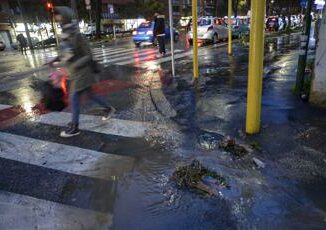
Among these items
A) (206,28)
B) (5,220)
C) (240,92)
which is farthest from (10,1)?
(5,220)

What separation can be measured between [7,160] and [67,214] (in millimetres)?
1683

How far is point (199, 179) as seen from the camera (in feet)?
12.8

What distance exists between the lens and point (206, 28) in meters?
22.2

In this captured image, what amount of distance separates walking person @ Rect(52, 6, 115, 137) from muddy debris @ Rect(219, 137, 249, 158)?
7.28 feet

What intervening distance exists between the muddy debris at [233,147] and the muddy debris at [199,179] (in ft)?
2.09

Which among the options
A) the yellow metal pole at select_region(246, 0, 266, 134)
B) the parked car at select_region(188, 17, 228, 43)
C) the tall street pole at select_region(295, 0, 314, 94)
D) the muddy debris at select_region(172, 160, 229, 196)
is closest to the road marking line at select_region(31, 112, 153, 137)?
the muddy debris at select_region(172, 160, 229, 196)

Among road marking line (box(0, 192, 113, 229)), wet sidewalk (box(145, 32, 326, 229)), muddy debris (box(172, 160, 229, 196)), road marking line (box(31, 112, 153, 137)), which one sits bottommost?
wet sidewalk (box(145, 32, 326, 229))

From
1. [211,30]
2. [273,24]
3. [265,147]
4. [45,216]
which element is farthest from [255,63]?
[273,24]

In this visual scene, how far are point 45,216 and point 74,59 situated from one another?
8.35ft

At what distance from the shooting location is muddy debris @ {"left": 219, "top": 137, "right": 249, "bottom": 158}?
4586 mm

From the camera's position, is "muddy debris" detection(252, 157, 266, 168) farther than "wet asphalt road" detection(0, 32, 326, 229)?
Yes

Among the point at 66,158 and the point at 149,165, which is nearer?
the point at 149,165

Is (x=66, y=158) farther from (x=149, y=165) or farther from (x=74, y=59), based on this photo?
(x=74, y=59)

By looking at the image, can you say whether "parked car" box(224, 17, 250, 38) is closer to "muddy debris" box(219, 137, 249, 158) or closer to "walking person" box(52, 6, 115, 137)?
"walking person" box(52, 6, 115, 137)
